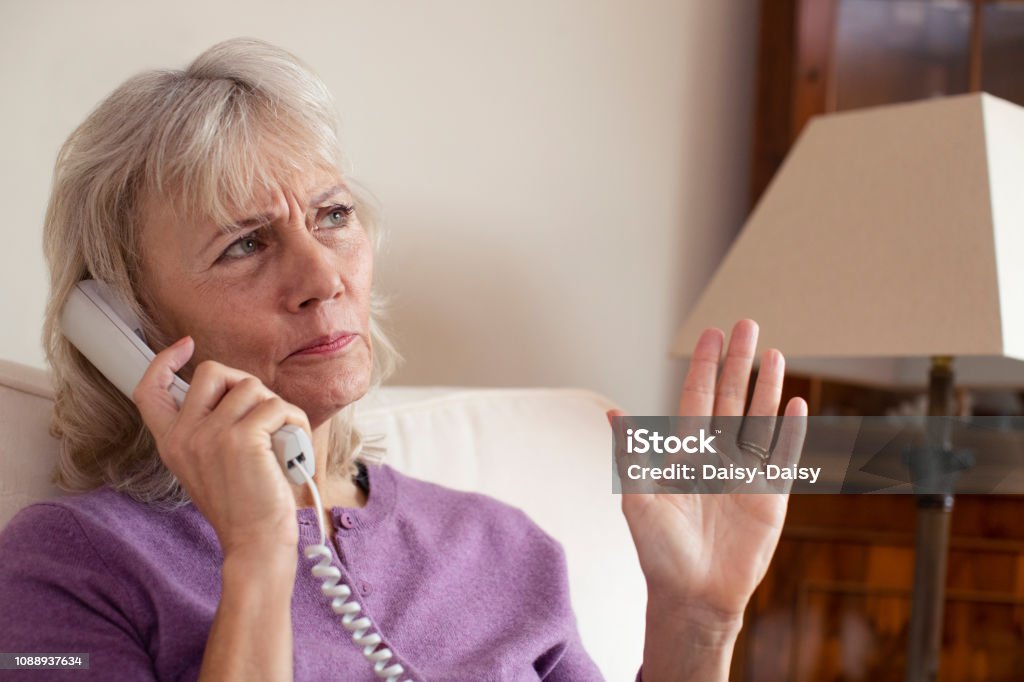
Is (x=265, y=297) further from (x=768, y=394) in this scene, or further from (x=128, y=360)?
(x=768, y=394)

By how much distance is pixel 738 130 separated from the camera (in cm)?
230

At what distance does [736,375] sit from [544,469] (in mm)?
496

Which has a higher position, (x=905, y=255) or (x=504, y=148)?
(x=504, y=148)

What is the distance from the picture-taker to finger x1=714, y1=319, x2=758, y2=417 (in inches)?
39.9

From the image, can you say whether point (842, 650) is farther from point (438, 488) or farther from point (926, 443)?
point (438, 488)

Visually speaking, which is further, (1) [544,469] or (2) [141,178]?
(1) [544,469]

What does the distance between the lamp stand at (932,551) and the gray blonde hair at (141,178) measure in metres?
1.00

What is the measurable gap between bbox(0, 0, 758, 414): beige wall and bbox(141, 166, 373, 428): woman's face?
0.62ft

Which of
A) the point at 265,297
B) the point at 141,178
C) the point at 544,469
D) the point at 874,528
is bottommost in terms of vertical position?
the point at 874,528

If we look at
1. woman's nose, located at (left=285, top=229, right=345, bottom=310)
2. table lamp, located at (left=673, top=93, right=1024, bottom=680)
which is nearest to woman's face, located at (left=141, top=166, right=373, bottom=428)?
woman's nose, located at (left=285, top=229, right=345, bottom=310)

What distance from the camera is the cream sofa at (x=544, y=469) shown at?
4.52 ft

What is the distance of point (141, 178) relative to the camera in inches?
42.6

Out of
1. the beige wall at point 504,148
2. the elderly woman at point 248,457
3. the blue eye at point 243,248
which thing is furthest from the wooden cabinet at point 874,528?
the blue eye at point 243,248

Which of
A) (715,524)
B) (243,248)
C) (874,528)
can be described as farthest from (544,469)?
(874,528)
